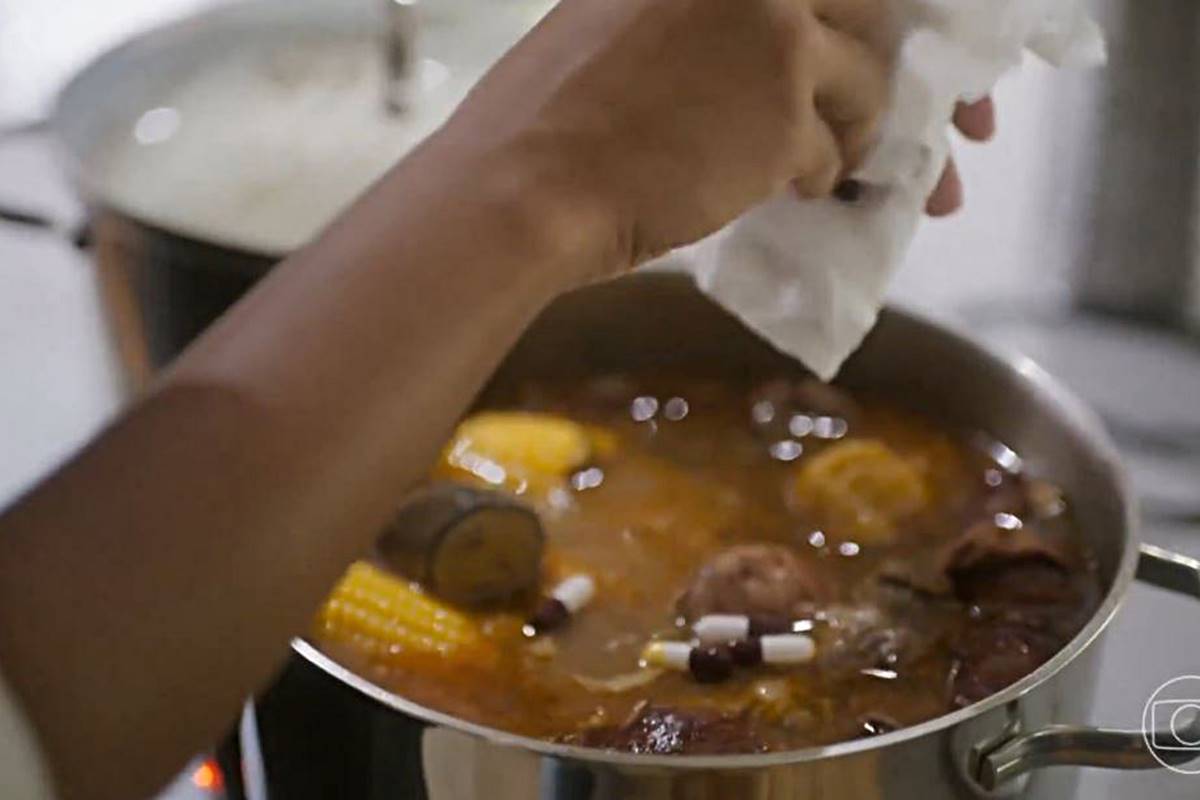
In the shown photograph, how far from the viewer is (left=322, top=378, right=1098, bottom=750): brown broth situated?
60cm

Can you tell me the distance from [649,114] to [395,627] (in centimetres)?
27

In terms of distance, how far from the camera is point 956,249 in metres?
1.08

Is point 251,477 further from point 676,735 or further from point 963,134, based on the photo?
point 963,134

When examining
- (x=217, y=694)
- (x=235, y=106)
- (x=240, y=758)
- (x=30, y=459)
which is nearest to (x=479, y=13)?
(x=235, y=106)

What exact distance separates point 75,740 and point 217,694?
34mm

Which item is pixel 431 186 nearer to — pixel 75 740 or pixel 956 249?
pixel 75 740

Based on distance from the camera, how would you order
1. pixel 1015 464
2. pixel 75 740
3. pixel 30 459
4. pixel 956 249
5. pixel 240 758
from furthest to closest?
pixel 956 249 < pixel 30 459 < pixel 1015 464 < pixel 240 758 < pixel 75 740

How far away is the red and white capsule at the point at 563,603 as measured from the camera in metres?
0.64

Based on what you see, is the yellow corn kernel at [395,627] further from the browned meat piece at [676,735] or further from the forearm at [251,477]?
the forearm at [251,477]

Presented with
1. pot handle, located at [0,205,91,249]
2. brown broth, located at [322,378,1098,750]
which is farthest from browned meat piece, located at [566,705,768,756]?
pot handle, located at [0,205,91,249]

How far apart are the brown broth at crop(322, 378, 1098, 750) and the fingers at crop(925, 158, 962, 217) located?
153mm

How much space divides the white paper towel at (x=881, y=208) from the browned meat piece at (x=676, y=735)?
0.13m

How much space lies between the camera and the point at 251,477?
35 centimetres

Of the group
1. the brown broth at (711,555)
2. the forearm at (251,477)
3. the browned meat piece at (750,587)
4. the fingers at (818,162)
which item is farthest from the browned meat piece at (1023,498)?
the forearm at (251,477)
